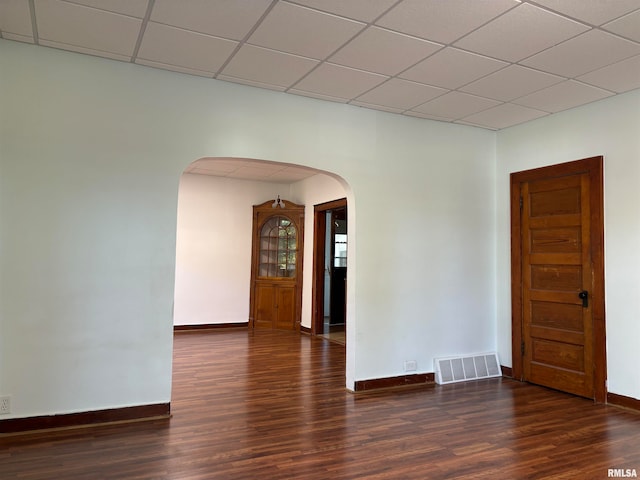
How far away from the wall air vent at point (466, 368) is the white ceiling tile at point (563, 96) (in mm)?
2757

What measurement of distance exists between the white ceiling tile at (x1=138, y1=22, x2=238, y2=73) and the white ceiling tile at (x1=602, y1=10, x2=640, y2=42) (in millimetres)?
2550

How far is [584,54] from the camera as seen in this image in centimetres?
336

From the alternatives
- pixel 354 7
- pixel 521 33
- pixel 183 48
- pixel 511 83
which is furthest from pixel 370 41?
pixel 511 83

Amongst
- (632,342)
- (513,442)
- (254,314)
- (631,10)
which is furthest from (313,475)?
(254,314)

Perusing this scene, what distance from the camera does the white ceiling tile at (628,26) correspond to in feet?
9.32

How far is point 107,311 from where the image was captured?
3496mm

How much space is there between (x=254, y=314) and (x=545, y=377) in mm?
5086

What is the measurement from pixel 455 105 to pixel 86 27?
10.8ft

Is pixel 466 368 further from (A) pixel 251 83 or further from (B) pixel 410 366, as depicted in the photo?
(A) pixel 251 83

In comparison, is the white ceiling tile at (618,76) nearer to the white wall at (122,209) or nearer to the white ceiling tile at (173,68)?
the white wall at (122,209)

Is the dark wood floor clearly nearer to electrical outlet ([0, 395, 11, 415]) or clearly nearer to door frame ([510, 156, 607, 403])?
electrical outlet ([0, 395, 11, 415])

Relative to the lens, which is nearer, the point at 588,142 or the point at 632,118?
the point at 632,118

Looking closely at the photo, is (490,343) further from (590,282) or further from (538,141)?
(538,141)

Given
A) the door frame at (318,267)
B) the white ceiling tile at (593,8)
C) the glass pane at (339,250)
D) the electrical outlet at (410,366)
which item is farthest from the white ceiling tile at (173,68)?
the glass pane at (339,250)
